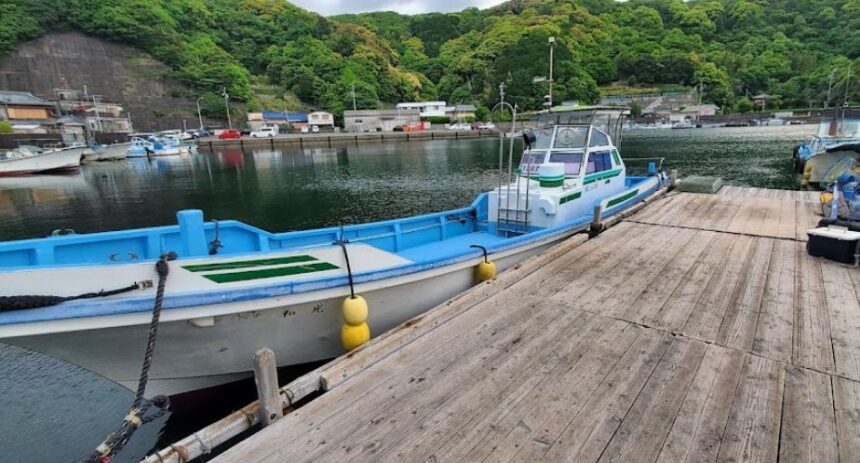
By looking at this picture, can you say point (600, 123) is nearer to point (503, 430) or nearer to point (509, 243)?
point (509, 243)

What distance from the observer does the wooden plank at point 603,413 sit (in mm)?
2777

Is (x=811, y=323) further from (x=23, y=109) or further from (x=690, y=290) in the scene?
(x=23, y=109)

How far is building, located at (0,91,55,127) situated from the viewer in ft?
190

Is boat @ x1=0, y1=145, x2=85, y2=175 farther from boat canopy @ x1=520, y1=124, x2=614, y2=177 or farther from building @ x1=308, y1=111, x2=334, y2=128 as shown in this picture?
building @ x1=308, y1=111, x2=334, y2=128

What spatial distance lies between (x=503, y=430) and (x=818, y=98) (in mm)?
145280

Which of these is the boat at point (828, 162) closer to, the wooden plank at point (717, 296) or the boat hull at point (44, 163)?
the wooden plank at point (717, 296)

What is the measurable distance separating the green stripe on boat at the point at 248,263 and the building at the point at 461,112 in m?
95.5

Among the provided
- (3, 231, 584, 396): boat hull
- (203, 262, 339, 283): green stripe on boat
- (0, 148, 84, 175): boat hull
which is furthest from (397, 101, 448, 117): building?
(203, 262, 339, 283): green stripe on boat

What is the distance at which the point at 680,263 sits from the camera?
646 cm

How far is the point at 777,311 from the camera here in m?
4.74

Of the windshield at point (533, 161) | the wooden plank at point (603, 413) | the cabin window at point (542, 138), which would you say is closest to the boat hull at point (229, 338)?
the wooden plank at point (603, 413)

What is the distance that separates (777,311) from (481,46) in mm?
134504

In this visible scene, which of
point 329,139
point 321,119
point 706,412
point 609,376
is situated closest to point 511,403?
point 609,376

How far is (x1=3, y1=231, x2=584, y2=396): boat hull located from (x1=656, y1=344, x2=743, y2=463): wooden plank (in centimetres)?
332
